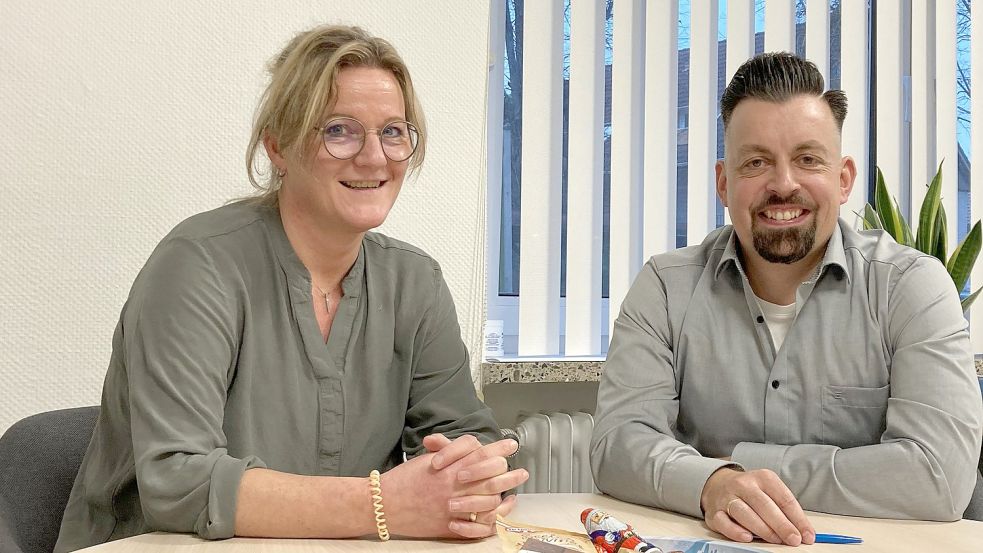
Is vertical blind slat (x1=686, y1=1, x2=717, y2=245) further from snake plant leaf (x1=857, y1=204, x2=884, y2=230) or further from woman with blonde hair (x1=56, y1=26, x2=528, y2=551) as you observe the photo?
woman with blonde hair (x1=56, y1=26, x2=528, y2=551)

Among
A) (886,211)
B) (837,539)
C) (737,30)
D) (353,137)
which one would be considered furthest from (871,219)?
(353,137)

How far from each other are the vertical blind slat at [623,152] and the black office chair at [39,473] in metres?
1.81

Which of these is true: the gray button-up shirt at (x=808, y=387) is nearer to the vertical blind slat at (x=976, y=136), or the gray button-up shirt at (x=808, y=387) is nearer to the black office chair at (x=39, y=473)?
the black office chair at (x=39, y=473)

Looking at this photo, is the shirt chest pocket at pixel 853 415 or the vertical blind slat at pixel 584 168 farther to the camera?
the vertical blind slat at pixel 584 168

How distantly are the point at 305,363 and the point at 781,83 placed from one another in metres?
1.10

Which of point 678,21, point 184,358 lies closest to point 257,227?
point 184,358

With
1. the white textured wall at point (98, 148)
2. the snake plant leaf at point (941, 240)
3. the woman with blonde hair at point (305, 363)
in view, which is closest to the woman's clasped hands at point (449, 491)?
the woman with blonde hair at point (305, 363)

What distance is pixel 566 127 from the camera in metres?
2.88

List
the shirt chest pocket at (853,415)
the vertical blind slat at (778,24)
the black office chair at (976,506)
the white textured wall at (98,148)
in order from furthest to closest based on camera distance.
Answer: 1. the vertical blind slat at (778,24)
2. the white textured wall at (98,148)
3. the shirt chest pocket at (853,415)
4. the black office chair at (976,506)

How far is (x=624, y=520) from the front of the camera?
51.4 inches

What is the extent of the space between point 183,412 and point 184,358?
0.08 m

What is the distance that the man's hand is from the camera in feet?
3.83

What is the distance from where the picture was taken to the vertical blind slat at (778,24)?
3006 millimetres

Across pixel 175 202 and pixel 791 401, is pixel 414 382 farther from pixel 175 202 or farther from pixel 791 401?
pixel 175 202
